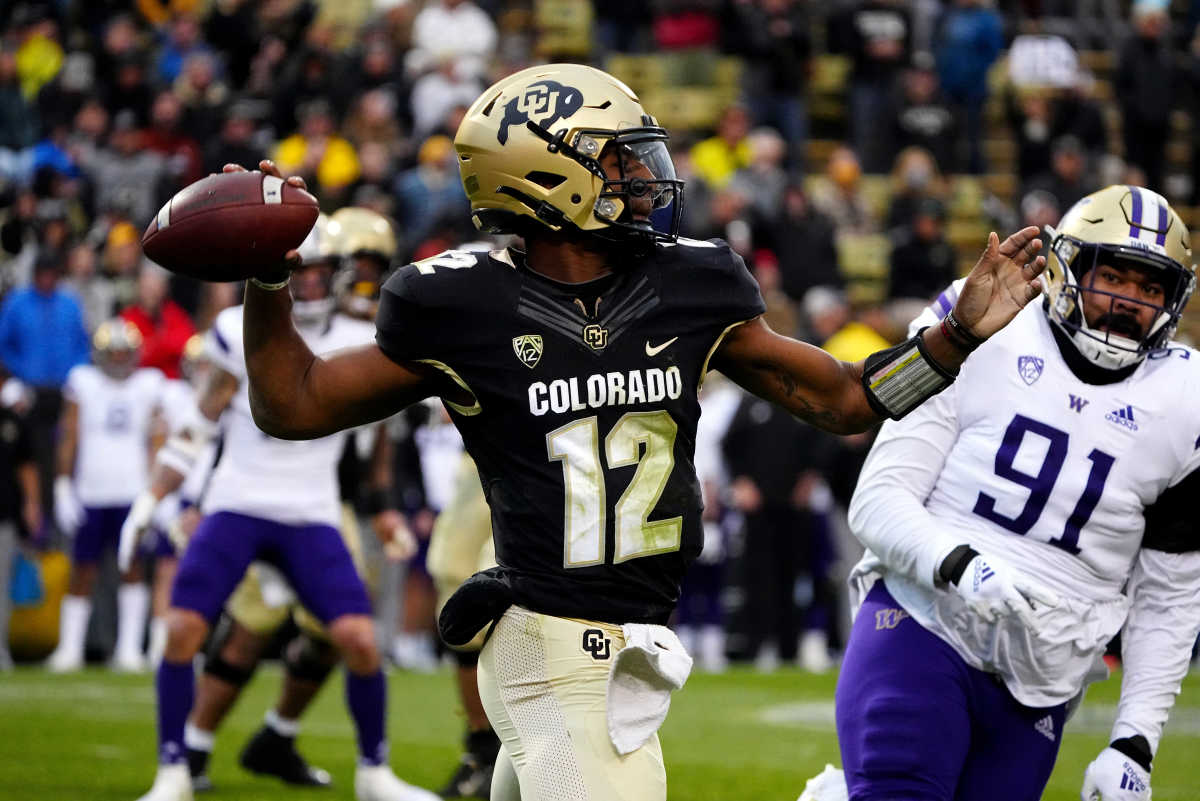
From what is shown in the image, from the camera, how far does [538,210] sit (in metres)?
3.76

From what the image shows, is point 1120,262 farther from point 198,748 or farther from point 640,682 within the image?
point 198,748

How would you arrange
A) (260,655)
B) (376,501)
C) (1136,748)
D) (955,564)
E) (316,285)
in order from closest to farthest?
1. (955,564)
2. (1136,748)
3. (316,285)
4. (260,655)
5. (376,501)

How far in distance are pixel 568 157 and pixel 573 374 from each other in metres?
0.43

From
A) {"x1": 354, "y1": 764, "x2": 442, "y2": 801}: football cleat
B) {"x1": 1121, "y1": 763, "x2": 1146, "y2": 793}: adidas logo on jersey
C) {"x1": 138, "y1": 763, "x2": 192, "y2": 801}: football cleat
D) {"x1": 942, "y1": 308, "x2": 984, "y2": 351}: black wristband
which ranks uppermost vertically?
{"x1": 942, "y1": 308, "x2": 984, "y2": 351}: black wristband

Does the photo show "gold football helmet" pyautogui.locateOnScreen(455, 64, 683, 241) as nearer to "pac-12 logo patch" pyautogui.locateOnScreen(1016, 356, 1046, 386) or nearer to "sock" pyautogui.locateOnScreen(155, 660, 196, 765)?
"pac-12 logo patch" pyautogui.locateOnScreen(1016, 356, 1046, 386)

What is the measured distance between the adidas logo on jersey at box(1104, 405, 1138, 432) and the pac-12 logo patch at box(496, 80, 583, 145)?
155 centimetres

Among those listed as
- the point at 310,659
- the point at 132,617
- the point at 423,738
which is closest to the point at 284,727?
the point at 310,659

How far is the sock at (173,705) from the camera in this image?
6418 millimetres

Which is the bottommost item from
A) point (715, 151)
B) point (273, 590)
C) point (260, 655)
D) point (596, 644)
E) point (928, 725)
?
point (260, 655)

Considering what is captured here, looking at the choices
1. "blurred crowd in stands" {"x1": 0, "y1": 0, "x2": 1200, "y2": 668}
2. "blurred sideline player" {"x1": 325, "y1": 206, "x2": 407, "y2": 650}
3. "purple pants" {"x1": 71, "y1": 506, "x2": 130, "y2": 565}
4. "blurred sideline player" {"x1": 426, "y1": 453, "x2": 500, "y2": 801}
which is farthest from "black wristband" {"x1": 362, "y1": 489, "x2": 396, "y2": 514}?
"blurred crowd in stands" {"x1": 0, "y1": 0, "x2": 1200, "y2": 668}

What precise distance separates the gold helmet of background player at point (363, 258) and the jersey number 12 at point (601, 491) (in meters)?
3.57

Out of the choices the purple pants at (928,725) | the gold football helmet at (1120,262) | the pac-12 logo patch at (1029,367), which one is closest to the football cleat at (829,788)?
the purple pants at (928,725)

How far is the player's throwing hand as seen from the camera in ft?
12.4

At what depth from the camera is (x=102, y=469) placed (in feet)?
39.6
